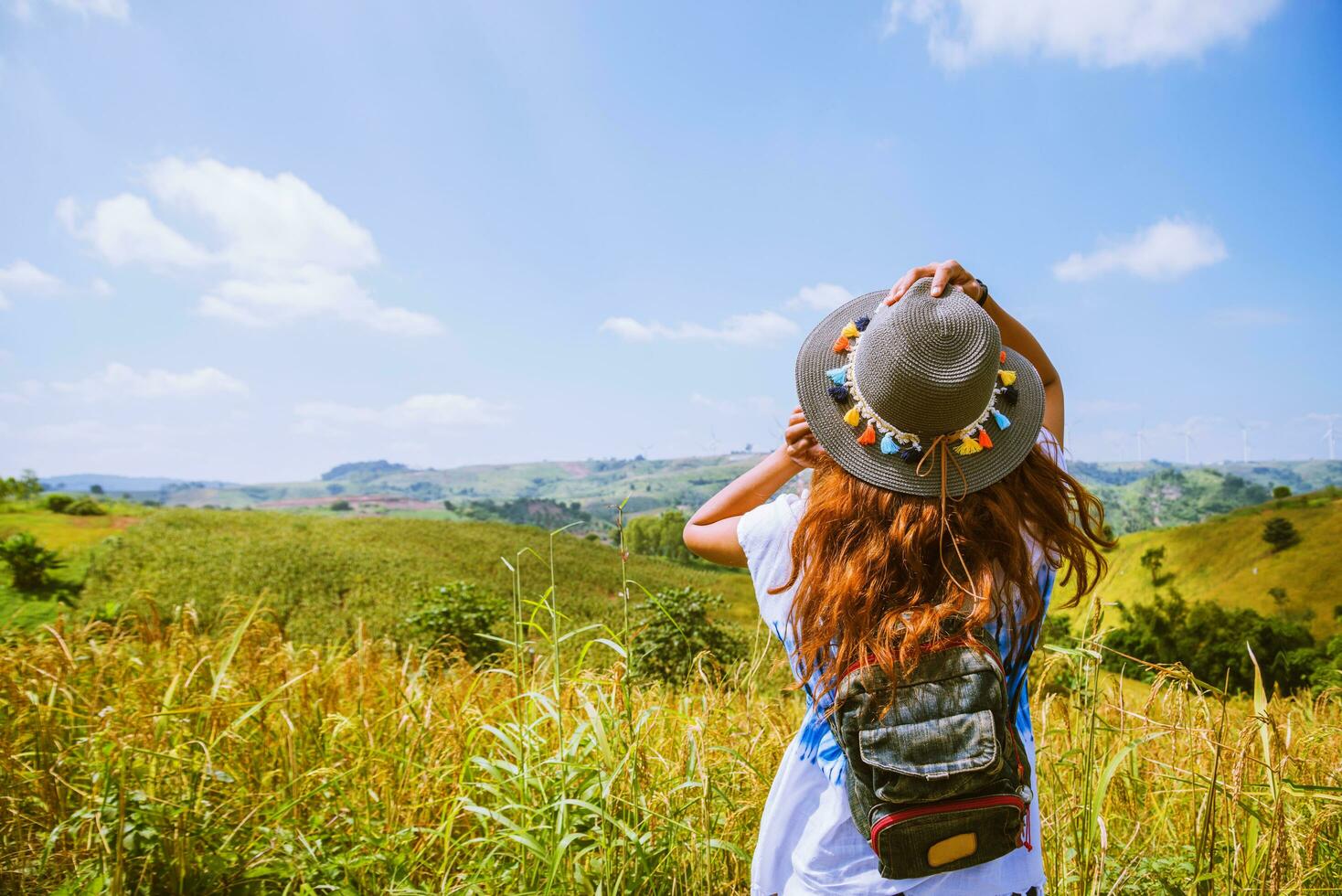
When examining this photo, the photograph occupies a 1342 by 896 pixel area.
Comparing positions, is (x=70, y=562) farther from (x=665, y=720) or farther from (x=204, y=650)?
(x=665, y=720)

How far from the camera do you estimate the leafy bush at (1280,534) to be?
23.6 feet

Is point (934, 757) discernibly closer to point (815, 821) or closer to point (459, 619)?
point (815, 821)

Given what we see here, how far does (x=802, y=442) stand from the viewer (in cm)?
119

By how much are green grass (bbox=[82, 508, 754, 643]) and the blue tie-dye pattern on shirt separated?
574 cm

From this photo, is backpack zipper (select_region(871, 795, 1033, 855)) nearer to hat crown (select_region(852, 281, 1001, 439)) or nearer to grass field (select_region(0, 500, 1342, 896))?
grass field (select_region(0, 500, 1342, 896))

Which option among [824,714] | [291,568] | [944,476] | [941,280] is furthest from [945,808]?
[291,568]

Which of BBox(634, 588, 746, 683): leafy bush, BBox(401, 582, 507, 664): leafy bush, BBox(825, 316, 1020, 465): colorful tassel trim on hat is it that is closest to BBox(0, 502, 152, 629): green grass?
BBox(401, 582, 507, 664): leafy bush

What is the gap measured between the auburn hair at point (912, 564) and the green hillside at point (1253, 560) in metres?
6.37

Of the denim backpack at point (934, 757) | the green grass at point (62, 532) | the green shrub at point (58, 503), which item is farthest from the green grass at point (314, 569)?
the denim backpack at point (934, 757)

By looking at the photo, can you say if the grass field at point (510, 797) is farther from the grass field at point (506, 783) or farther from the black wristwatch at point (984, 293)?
the black wristwatch at point (984, 293)

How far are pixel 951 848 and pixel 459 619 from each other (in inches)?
248

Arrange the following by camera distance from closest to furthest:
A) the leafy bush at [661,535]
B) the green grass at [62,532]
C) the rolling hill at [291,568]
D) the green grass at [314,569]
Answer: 1. the green grass at [62,532]
2. the rolling hill at [291,568]
3. the green grass at [314,569]
4. the leafy bush at [661,535]

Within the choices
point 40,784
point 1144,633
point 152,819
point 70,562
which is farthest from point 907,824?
point 70,562

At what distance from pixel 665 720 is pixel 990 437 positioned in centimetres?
207
